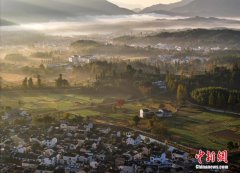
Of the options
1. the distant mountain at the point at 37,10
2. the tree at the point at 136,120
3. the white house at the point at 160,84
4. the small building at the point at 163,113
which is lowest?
the small building at the point at 163,113

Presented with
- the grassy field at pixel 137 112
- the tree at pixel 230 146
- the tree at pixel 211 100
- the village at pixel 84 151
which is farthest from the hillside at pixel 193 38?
the tree at pixel 230 146

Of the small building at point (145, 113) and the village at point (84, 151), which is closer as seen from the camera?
the village at point (84, 151)

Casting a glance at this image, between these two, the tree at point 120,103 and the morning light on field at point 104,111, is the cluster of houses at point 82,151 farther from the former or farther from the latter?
the tree at point 120,103

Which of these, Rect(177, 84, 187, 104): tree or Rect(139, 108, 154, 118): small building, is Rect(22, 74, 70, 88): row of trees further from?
Rect(139, 108, 154, 118): small building

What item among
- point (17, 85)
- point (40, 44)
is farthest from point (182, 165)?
point (40, 44)

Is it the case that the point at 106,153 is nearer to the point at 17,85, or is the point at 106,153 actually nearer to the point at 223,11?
the point at 17,85

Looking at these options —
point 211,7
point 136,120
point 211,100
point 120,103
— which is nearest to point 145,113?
point 136,120
